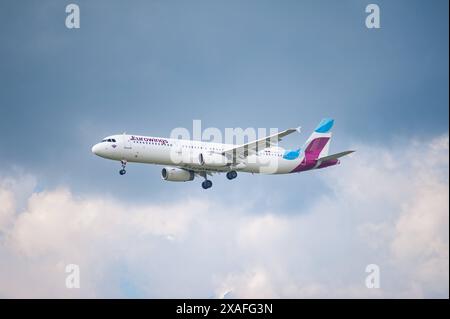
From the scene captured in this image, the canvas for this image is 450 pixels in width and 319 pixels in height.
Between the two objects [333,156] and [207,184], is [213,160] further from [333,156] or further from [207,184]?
[333,156]

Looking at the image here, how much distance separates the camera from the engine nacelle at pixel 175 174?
114 meters

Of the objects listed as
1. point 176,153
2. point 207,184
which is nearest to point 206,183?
point 207,184

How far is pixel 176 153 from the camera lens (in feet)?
353

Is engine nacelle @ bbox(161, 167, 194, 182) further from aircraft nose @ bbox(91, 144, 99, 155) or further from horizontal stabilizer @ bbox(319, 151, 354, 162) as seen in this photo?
horizontal stabilizer @ bbox(319, 151, 354, 162)

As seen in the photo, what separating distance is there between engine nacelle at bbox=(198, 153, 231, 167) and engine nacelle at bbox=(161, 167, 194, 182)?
20.2ft

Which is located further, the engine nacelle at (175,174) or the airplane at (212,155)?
the engine nacelle at (175,174)

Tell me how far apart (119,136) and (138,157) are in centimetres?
324

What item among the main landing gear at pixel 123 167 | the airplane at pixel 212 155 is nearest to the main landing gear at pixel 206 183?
the airplane at pixel 212 155

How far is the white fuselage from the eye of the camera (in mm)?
105812

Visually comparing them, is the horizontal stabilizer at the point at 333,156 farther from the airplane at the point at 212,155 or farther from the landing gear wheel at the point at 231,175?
the landing gear wheel at the point at 231,175
